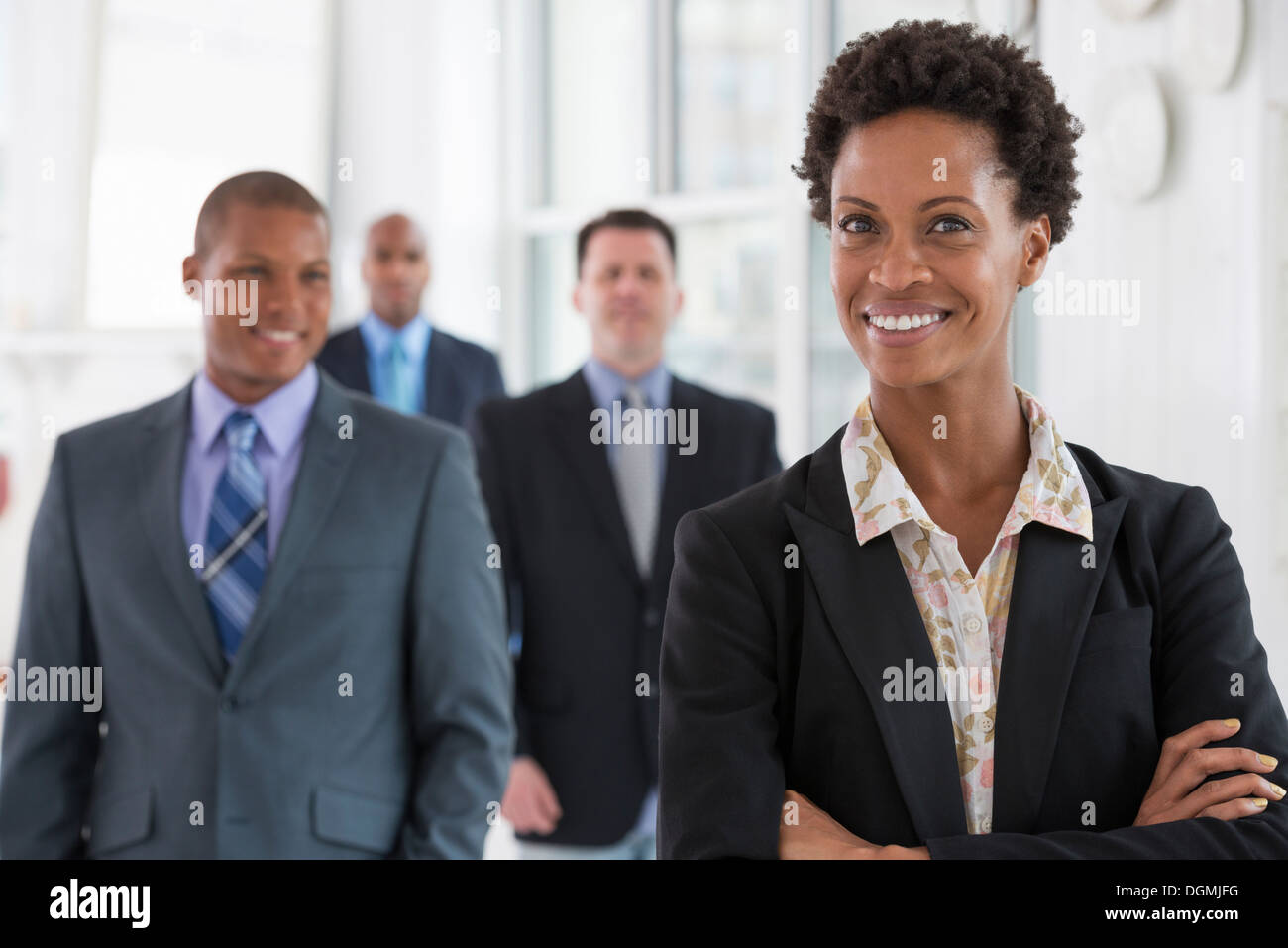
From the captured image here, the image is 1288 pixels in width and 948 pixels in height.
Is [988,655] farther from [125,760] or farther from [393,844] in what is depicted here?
[125,760]

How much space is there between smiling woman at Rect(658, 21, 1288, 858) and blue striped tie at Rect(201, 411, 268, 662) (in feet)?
2.33

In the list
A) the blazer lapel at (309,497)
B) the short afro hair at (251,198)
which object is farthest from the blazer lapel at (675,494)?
the short afro hair at (251,198)

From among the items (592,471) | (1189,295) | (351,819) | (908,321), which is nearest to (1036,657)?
(908,321)

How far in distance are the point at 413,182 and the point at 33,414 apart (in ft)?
4.59

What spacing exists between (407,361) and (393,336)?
0.09 m

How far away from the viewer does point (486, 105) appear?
4414 mm


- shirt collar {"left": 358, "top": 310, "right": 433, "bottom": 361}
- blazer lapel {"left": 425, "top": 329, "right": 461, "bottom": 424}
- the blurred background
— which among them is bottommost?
blazer lapel {"left": 425, "top": 329, "right": 461, "bottom": 424}

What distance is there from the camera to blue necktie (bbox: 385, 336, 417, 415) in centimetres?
317

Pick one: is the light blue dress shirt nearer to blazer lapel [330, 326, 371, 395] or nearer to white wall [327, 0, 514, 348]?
blazer lapel [330, 326, 371, 395]

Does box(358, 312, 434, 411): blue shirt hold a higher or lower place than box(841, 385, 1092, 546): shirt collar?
higher

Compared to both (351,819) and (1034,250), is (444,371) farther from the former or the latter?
(1034,250)

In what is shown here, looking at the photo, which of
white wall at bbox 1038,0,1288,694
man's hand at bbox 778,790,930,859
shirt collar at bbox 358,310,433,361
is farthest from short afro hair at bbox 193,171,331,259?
white wall at bbox 1038,0,1288,694

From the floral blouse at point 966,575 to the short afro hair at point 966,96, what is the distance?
0.91 ft
